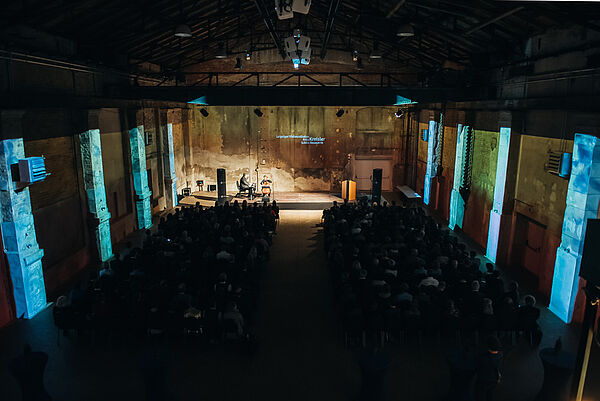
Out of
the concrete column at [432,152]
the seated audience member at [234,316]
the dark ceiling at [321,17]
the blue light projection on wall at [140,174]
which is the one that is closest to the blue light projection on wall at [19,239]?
the dark ceiling at [321,17]

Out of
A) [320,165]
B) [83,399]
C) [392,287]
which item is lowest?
[83,399]

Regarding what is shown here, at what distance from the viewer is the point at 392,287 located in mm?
9219

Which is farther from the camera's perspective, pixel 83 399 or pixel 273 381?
pixel 273 381

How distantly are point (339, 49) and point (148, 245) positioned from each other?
13.7 metres

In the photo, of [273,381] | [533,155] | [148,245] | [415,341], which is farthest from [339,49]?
[273,381]

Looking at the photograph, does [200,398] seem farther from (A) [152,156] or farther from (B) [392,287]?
(A) [152,156]

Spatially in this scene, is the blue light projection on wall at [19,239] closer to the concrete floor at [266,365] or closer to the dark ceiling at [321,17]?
the concrete floor at [266,365]

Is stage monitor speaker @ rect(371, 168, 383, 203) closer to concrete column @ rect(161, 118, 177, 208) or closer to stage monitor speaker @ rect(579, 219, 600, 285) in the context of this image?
concrete column @ rect(161, 118, 177, 208)

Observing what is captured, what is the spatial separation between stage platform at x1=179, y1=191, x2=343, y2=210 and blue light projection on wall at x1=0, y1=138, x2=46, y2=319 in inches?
456

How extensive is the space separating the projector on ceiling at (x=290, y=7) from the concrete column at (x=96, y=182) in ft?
20.5

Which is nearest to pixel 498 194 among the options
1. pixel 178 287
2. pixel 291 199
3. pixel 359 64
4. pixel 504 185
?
pixel 504 185

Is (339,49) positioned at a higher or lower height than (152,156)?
higher

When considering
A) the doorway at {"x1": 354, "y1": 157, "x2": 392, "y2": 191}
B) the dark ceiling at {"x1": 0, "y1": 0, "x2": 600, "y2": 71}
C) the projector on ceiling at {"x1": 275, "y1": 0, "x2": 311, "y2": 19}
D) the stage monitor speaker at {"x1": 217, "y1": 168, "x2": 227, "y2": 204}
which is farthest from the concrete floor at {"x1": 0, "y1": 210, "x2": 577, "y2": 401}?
the doorway at {"x1": 354, "y1": 157, "x2": 392, "y2": 191}

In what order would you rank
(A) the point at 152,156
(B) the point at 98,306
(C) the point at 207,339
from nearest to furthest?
(B) the point at 98,306, (C) the point at 207,339, (A) the point at 152,156
